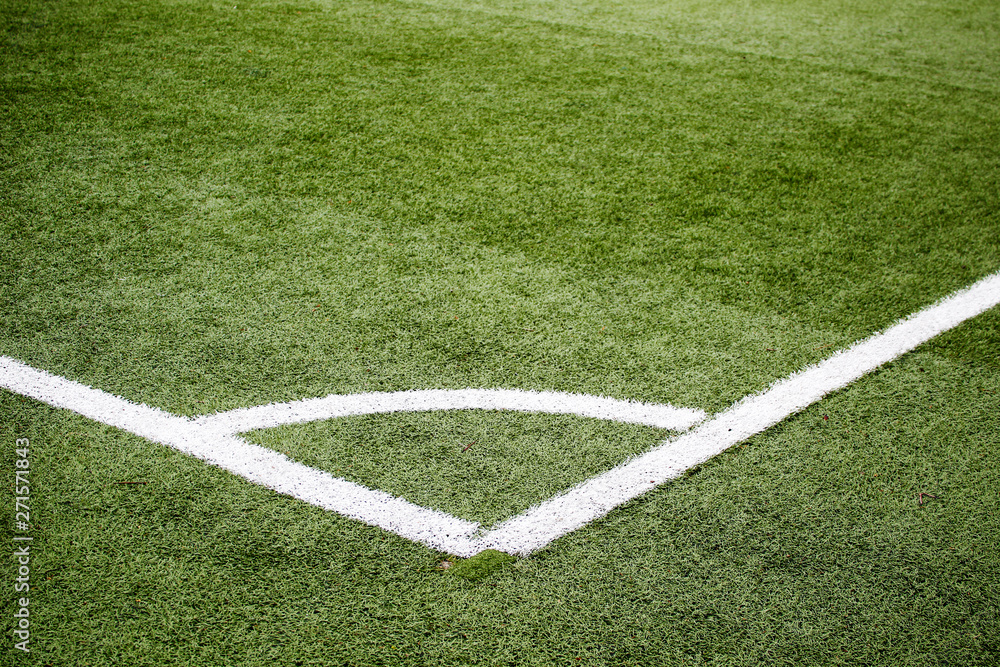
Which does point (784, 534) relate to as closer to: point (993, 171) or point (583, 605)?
point (583, 605)

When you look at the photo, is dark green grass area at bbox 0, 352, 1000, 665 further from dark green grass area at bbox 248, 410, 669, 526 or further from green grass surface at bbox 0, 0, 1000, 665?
dark green grass area at bbox 248, 410, 669, 526

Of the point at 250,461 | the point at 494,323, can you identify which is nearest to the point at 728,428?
the point at 494,323

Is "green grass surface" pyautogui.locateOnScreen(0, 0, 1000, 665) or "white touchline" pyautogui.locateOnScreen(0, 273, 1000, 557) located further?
"white touchline" pyautogui.locateOnScreen(0, 273, 1000, 557)

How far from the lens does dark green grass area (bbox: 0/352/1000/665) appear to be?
1.73 metres

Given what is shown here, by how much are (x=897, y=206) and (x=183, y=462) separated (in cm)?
315

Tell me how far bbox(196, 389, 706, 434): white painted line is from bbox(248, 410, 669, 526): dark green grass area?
31 millimetres

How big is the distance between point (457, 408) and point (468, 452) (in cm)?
19

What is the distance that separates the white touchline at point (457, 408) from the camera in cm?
201

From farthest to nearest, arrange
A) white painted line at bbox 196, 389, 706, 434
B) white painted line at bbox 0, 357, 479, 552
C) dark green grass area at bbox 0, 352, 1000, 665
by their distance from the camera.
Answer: white painted line at bbox 196, 389, 706, 434
white painted line at bbox 0, 357, 479, 552
dark green grass area at bbox 0, 352, 1000, 665
